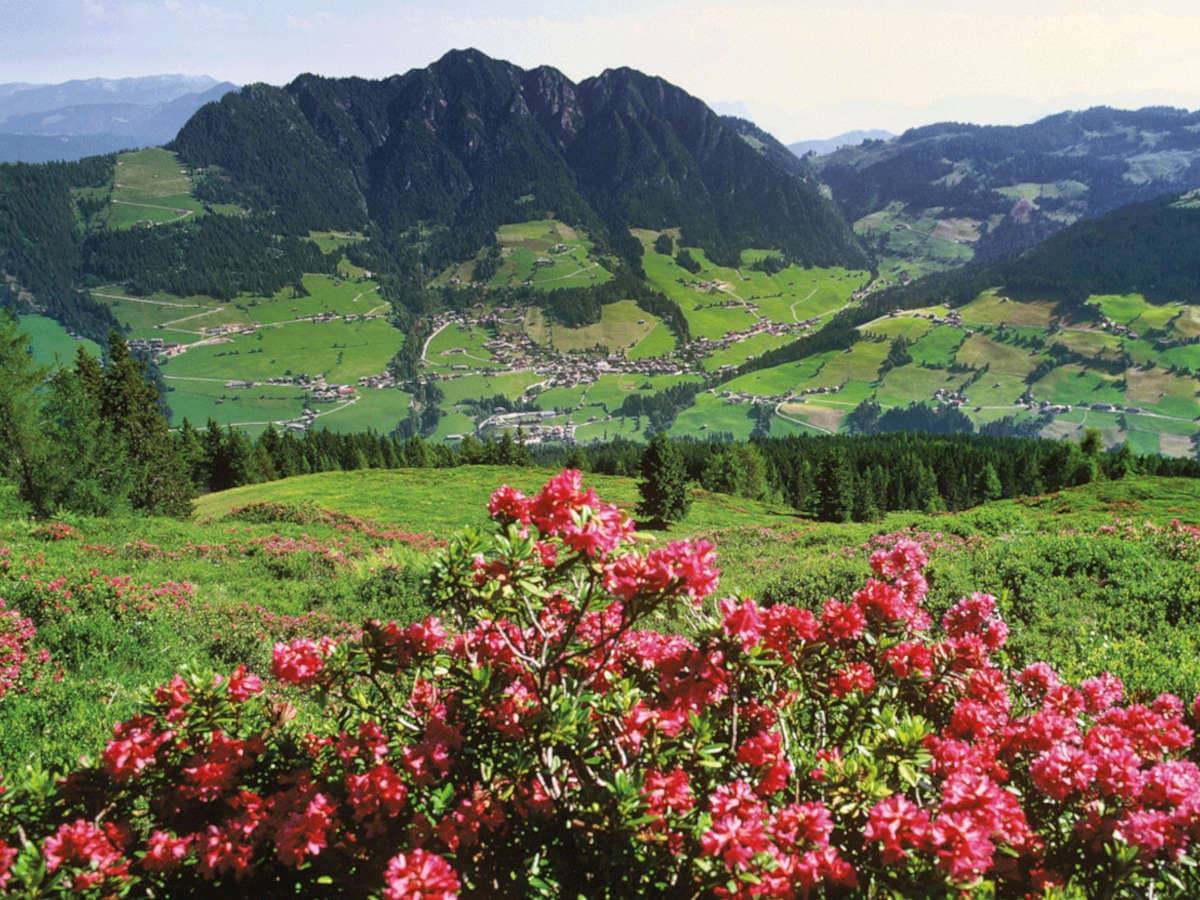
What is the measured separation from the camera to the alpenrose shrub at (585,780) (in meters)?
3.91

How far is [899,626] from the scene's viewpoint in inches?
237

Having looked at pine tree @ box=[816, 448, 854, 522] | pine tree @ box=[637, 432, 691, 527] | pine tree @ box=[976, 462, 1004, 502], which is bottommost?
pine tree @ box=[976, 462, 1004, 502]

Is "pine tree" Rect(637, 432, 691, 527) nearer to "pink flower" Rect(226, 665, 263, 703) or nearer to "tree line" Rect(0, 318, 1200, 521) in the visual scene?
"tree line" Rect(0, 318, 1200, 521)

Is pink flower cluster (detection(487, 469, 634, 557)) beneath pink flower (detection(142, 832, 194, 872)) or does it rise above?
above

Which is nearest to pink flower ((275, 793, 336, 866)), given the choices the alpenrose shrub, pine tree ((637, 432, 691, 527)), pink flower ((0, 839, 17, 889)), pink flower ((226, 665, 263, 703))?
the alpenrose shrub

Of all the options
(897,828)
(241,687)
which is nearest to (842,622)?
(897,828)

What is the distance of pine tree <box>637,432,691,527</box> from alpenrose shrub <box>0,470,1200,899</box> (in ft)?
156

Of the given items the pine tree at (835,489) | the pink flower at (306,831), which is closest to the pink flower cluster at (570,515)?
the pink flower at (306,831)

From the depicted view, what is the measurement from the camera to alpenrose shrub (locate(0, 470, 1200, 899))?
391 centimetres

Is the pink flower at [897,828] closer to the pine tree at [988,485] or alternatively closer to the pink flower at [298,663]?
the pink flower at [298,663]

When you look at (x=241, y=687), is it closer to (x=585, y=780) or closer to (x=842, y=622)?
(x=585, y=780)

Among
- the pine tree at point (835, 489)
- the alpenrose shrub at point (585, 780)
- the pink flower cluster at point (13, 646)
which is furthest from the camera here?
the pine tree at point (835, 489)

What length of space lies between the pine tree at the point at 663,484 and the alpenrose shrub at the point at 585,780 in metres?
47.4

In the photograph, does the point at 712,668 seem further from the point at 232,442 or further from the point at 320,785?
the point at 232,442
